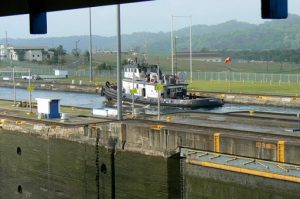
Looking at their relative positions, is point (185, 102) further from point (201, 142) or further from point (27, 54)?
point (27, 54)

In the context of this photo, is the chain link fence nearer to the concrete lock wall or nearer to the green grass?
the green grass

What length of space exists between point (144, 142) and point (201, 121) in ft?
19.8

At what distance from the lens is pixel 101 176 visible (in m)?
22.4

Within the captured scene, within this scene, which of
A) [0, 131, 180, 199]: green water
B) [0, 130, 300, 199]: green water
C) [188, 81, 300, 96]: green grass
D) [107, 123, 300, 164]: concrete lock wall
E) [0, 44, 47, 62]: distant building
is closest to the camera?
[107, 123, 300, 164]: concrete lock wall

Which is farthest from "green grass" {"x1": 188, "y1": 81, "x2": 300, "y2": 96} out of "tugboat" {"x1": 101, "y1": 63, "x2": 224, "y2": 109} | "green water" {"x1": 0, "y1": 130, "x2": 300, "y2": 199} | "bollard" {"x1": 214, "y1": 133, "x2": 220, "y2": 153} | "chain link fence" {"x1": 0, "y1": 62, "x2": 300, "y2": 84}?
"bollard" {"x1": 214, "y1": 133, "x2": 220, "y2": 153}

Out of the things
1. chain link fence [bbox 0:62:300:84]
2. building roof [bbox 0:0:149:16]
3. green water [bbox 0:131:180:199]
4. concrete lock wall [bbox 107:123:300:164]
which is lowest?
green water [bbox 0:131:180:199]

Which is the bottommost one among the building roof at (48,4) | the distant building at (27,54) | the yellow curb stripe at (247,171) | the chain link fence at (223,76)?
the yellow curb stripe at (247,171)

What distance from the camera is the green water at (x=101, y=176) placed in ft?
57.1

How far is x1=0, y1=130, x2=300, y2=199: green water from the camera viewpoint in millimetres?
17406

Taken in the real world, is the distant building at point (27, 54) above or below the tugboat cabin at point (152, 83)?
above

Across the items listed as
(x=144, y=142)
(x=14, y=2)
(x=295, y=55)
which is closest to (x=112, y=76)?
(x=295, y=55)

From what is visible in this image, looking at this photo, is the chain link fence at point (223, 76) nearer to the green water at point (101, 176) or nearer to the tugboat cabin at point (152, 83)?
the tugboat cabin at point (152, 83)

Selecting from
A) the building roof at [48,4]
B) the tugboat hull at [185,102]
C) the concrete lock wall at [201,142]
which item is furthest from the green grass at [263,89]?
the building roof at [48,4]

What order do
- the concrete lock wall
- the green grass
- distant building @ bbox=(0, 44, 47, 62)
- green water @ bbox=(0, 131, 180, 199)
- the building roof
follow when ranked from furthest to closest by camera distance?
distant building @ bbox=(0, 44, 47, 62) < the green grass < green water @ bbox=(0, 131, 180, 199) < the concrete lock wall < the building roof
